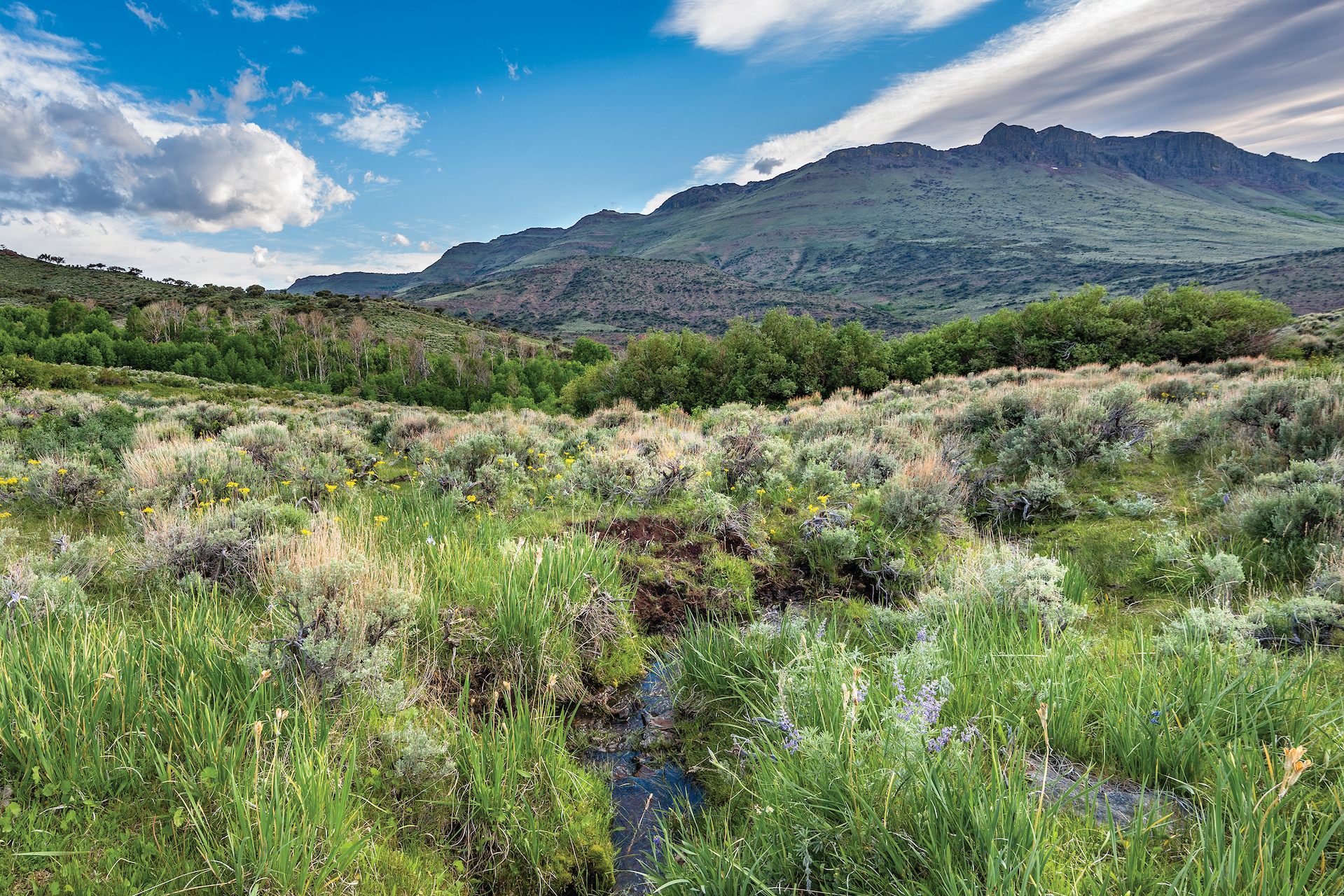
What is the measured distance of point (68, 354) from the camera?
48.5 meters

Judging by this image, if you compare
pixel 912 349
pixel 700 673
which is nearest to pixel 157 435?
pixel 700 673

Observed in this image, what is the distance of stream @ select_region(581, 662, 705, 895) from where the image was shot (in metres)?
2.95

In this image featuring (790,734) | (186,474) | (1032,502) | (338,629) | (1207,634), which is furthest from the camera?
(1032,502)

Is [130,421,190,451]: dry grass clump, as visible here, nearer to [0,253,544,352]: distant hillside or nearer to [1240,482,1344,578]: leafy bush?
[1240,482,1344,578]: leafy bush

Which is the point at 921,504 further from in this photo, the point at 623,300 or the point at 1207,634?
the point at 623,300

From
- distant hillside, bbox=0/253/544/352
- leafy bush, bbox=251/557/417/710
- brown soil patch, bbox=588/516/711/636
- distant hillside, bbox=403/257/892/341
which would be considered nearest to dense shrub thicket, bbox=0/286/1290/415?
brown soil patch, bbox=588/516/711/636

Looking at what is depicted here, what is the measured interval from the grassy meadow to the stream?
66mm

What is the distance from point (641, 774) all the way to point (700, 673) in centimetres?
81

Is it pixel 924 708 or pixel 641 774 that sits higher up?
pixel 924 708

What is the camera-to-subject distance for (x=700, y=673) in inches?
161

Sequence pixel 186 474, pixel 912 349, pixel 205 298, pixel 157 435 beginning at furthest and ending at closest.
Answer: pixel 205 298
pixel 912 349
pixel 157 435
pixel 186 474

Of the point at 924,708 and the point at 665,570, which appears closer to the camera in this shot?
the point at 924,708

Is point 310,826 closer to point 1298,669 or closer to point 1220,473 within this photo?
point 1298,669

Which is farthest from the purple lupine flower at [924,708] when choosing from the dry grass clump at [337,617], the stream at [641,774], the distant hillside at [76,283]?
the distant hillside at [76,283]
